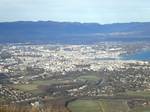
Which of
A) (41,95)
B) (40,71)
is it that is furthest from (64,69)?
(41,95)

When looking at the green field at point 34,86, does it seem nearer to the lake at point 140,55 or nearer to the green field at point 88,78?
the green field at point 88,78

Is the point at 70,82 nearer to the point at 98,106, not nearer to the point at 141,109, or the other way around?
the point at 98,106

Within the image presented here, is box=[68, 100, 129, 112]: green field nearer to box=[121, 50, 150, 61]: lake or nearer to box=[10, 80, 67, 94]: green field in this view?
box=[10, 80, 67, 94]: green field

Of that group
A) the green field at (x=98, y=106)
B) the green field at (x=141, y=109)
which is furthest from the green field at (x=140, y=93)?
the green field at (x=141, y=109)

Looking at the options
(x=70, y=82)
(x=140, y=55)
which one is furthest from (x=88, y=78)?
(x=140, y=55)

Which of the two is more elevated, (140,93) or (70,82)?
(70,82)

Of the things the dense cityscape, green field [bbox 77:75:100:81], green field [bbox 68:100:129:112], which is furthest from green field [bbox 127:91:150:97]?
green field [bbox 77:75:100:81]

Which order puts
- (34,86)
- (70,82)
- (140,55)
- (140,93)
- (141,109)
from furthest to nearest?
(140,55)
(70,82)
(34,86)
(140,93)
(141,109)

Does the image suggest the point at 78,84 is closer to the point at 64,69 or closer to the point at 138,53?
the point at 64,69
